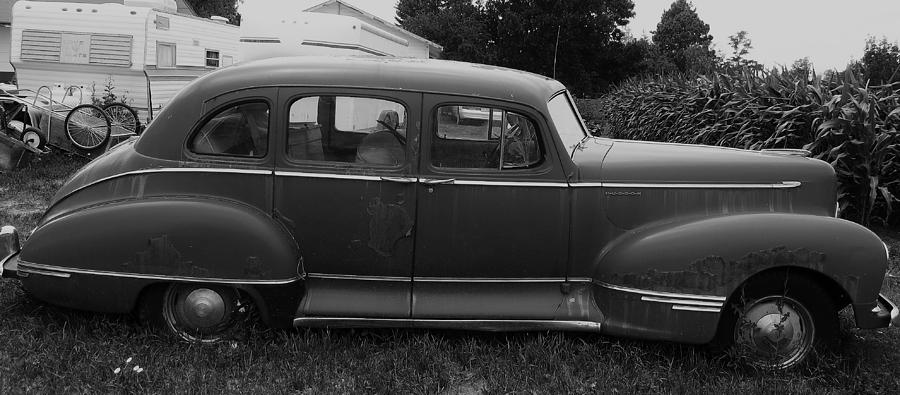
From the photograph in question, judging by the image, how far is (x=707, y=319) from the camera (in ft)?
11.5

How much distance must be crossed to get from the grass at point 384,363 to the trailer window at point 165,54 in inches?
353

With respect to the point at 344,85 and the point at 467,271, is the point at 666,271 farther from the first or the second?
the point at 344,85

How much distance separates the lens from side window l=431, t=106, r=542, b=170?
12.2 feet

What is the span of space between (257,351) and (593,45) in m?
37.2

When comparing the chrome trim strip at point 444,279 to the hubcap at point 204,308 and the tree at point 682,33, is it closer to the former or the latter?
the hubcap at point 204,308

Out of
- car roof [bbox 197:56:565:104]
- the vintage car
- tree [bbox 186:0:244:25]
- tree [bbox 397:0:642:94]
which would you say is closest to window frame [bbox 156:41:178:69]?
the vintage car

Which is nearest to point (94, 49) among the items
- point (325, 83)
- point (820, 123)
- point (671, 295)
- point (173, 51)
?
point (173, 51)

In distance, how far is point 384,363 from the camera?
3588mm

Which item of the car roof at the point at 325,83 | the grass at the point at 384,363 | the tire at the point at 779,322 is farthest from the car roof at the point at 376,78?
the tire at the point at 779,322

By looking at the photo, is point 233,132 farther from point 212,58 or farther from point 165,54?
point 212,58

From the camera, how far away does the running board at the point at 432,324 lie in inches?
145

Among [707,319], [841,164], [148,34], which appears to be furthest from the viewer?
[148,34]

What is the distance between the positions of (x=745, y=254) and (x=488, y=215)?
51.0 inches

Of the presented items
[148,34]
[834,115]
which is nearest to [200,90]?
[834,115]
